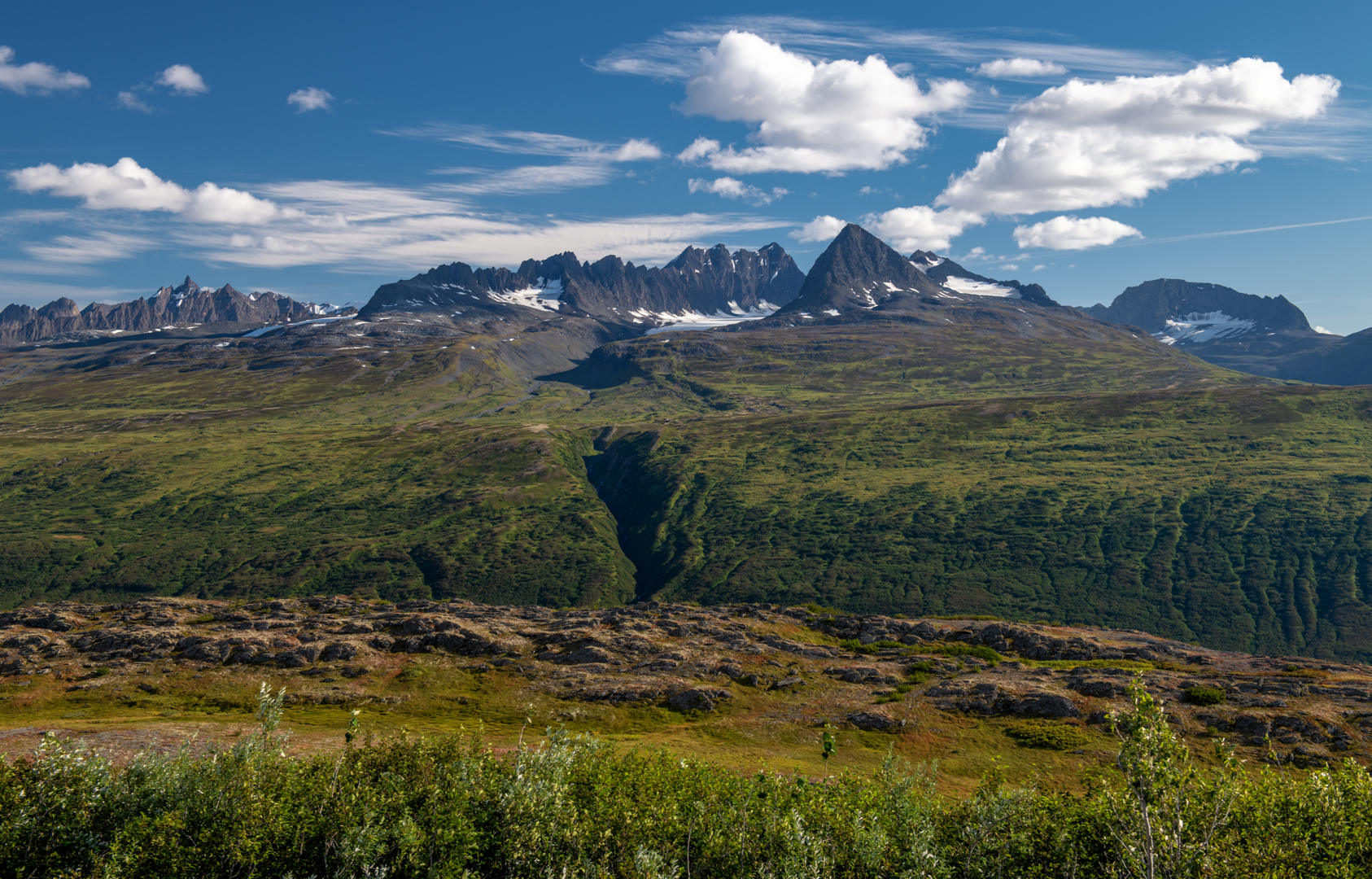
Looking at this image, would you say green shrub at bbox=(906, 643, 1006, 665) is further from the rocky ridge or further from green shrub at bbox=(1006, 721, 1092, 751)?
green shrub at bbox=(1006, 721, 1092, 751)

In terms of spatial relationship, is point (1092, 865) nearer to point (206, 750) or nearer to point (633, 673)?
point (206, 750)

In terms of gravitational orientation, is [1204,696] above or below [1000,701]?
above

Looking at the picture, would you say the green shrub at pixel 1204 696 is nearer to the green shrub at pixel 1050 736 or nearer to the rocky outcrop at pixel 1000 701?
the rocky outcrop at pixel 1000 701

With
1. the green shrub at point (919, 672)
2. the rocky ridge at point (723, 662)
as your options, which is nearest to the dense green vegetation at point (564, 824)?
the rocky ridge at point (723, 662)

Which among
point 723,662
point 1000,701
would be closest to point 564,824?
point 723,662

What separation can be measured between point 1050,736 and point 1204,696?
23.9 meters

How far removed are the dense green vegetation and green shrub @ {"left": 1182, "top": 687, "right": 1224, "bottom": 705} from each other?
4820cm

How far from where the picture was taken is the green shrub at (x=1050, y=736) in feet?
243

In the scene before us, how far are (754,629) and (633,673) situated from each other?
32861 millimetres

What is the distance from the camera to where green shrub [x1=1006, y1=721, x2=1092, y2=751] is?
7400 centimetres

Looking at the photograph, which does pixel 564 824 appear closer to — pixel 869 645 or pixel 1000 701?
pixel 1000 701

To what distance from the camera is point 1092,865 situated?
4062 cm

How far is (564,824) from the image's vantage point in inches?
1592

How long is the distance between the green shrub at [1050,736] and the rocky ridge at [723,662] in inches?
118
